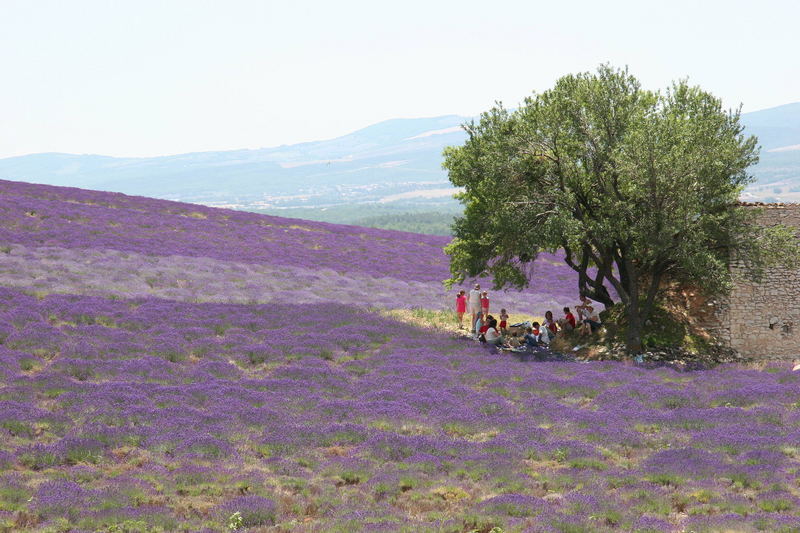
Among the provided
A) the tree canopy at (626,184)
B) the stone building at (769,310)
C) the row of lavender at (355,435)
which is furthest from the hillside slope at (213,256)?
the stone building at (769,310)

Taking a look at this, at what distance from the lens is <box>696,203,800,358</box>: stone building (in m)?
29.3

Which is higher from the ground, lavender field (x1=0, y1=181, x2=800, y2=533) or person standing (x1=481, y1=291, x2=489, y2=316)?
person standing (x1=481, y1=291, x2=489, y2=316)

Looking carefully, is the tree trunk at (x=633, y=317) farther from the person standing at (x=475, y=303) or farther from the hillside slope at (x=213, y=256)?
the hillside slope at (x=213, y=256)

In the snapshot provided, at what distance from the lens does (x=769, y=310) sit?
96.8 ft

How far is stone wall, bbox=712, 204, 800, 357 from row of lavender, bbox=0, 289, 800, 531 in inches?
117

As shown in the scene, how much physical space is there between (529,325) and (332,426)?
16.7 m

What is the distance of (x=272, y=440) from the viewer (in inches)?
733

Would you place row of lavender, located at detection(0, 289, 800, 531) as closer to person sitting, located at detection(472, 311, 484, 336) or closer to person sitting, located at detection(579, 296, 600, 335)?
person sitting, located at detection(472, 311, 484, 336)

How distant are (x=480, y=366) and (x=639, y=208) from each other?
9012 millimetres

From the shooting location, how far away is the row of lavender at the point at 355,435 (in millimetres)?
14289

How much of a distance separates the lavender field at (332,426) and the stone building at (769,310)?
284cm

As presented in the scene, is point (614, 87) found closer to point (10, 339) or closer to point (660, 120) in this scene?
point (660, 120)

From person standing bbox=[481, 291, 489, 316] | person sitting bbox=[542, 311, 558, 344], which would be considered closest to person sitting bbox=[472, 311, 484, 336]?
person standing bbox=[481, 291, 489, 316]

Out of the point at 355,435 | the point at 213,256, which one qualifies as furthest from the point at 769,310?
the point at 213,256
